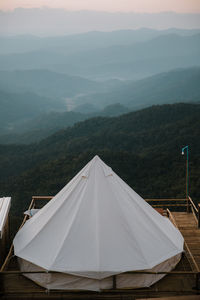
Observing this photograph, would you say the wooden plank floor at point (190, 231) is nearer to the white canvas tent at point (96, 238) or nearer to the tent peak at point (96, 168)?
the white canvas tent at point (96, 238)

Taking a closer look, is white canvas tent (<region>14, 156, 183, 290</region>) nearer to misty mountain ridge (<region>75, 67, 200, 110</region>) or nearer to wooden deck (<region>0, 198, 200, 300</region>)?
wooden deck (<region>0, 198, 200, 300</region>)

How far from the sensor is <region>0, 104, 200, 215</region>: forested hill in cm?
3097

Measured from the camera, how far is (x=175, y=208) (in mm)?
24359

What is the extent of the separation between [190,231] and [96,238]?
3909 mm

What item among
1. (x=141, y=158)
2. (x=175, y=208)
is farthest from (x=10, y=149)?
(x=175, y=208)

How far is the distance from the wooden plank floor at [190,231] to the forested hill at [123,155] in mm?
Answer: 13417

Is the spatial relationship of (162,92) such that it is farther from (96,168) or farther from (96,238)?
(96,238)

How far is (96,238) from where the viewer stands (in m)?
8.17

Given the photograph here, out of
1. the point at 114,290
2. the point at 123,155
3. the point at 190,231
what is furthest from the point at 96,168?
the point at 123,155

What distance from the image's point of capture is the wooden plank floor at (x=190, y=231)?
9828mm

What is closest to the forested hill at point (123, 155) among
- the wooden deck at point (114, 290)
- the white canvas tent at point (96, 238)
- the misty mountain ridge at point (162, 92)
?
the white canvas tent at point (96, 238)

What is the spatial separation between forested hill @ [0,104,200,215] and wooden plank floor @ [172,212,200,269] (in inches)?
528

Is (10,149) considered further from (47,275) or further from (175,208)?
(47,275)

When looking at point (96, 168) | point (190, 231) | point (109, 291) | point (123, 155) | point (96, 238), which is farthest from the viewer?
point (123, 155)
